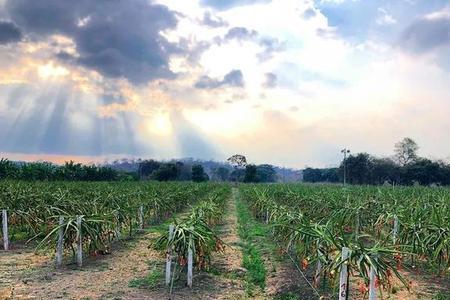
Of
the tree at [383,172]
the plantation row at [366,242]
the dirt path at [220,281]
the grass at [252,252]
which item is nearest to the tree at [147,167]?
the tree at [383,172]

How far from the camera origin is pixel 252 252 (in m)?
15.1

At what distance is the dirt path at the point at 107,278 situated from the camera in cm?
967

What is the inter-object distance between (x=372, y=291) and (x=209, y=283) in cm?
482

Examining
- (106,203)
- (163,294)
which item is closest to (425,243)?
(163,294)

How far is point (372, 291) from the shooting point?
7.07 m

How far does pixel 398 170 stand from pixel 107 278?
91.9 metres

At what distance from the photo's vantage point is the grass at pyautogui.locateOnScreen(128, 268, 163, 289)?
34.3 ft

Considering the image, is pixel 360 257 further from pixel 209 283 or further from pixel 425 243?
pixel 425 243

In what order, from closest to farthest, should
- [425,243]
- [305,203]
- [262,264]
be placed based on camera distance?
1. [425,243]
2. [262,264]
3. [305,203]

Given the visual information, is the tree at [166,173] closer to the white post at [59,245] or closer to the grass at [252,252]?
the grass at [252,252]

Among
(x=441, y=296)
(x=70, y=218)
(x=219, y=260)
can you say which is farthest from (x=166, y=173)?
(x=441, y=296)

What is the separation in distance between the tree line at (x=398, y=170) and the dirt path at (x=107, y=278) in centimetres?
7993

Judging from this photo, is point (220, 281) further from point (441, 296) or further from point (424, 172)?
point (424, 172)

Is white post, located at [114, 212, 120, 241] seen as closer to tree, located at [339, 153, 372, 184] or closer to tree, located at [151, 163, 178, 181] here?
tree, located at [151, 163, 178, 181]
